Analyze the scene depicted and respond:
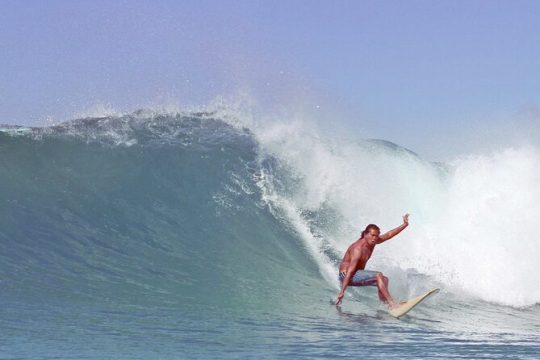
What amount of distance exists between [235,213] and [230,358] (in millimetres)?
7423

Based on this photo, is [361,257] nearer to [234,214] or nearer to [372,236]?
[372,236]

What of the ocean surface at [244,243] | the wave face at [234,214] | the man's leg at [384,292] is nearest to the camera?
the ocean surface at [244,243]

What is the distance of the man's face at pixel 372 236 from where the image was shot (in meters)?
9.40

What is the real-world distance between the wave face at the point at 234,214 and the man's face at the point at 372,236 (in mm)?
1002

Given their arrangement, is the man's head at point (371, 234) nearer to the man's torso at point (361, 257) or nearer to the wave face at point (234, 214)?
the man's torso at point (361, 257)

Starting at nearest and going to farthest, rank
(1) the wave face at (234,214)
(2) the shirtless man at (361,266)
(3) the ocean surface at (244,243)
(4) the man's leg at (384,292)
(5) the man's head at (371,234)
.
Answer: (3) the ocean surface at (244,243), (4) the man's leg at (384,292), (2) the shirtless man at (361,266), (5) the man's head at (371,234), (1) the wave face at (234,214)

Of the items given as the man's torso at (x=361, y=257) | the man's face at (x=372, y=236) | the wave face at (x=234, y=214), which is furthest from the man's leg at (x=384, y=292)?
the wave face at (x=234, y=214)

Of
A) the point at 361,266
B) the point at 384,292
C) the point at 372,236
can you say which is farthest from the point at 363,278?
the point at 372,236

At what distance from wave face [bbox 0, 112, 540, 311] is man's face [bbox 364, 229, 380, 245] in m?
1.00

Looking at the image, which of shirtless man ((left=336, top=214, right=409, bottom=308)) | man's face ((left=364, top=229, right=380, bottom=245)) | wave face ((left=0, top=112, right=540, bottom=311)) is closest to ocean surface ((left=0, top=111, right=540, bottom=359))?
wave face ((left=0, top=112, right=540, bottom=311))

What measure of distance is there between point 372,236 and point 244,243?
3179mm

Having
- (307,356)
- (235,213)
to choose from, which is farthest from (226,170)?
(307,356)

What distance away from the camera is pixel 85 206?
40.1 feet

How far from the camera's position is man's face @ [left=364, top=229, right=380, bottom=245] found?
9.40 metres
